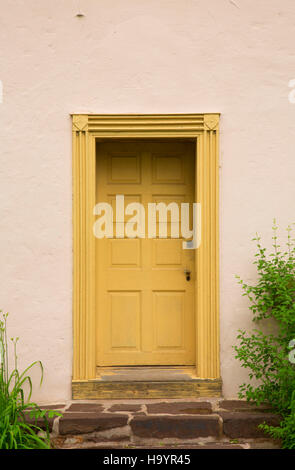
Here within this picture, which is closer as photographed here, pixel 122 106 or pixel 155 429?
pixel 155 429

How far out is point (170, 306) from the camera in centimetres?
483

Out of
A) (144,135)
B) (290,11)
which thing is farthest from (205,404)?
(290,11)

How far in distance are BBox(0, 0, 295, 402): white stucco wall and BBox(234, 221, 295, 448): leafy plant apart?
158mm

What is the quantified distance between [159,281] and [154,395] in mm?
1104

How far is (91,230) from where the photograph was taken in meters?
4.48

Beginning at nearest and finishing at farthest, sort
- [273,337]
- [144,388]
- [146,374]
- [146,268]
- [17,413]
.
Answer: [17,413], [273,337], [144,388], [146,374], [146,268]

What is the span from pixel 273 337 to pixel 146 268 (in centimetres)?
140

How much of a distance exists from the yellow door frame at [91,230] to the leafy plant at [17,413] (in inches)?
20.0

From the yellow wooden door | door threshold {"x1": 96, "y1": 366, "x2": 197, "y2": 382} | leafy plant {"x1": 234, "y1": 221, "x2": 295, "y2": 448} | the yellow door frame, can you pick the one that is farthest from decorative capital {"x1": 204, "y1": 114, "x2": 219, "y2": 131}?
door threshold {"x1": 96, "y1": 366, "x2": 197, "y2": 382}

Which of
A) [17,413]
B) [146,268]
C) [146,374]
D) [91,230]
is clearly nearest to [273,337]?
[146,374]

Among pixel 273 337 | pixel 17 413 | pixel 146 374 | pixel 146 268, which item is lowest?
pixel 17 413

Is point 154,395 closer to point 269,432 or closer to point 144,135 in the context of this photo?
point 269,432

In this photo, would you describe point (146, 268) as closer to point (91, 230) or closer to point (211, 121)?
point (91, 230)
